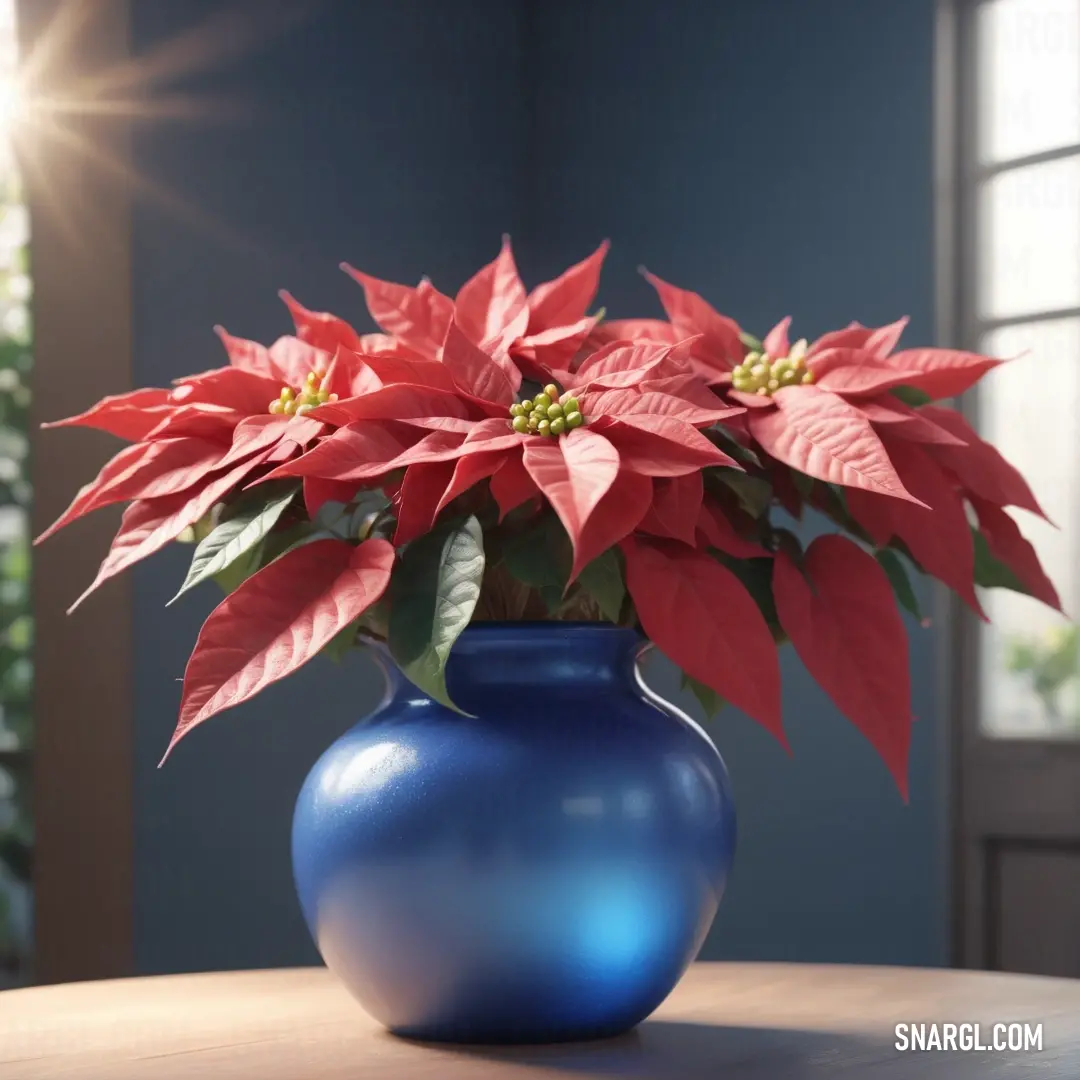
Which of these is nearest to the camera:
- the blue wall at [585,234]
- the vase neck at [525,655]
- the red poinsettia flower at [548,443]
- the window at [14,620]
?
the red poinsettia flower at [548,443]

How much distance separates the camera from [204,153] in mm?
2062

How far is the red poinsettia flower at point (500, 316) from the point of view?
2.53 feet

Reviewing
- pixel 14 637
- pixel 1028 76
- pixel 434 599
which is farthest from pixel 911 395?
pixel 14 637

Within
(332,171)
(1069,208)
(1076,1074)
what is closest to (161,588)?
(332,171)

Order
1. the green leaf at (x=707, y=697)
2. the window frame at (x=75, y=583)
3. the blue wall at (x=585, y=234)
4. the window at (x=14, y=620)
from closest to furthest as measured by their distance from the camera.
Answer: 1. the green leaf at (x=707, y=697)
2. the window frame at (x=75, y=583)
3. the blue wall at (x=585, y=234)
4. the window at (x=14, y=620)

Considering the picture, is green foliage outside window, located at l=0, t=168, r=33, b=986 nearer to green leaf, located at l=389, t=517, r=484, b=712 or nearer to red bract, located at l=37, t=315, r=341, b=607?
red bract, located at l=37, t=315, r=341, b=607

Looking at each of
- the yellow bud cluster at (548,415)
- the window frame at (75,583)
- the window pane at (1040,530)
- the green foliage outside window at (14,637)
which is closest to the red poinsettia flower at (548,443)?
the yellow bud cluster at (548,415)

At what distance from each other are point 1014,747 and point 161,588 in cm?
114

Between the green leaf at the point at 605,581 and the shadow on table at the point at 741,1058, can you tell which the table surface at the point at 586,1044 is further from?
the green leaf at the point at 605,581

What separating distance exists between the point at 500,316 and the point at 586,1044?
380mm

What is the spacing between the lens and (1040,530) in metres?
2.04

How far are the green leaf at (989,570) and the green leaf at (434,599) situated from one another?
0.29 metres

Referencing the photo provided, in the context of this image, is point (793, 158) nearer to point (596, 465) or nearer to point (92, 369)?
point (92, 369)

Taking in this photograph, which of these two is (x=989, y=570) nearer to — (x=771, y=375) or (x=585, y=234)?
(x=771, y=375)
